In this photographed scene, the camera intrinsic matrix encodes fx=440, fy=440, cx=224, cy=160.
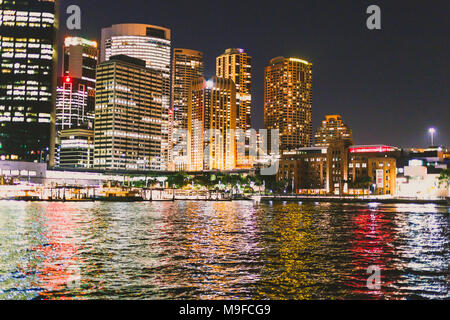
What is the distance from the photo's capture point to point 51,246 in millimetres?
43250

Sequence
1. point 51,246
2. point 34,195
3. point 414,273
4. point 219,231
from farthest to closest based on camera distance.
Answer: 1. point 34,195
2. point 219,231
3. point 51,246
4. point 414,273

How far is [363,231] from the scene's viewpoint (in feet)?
206
